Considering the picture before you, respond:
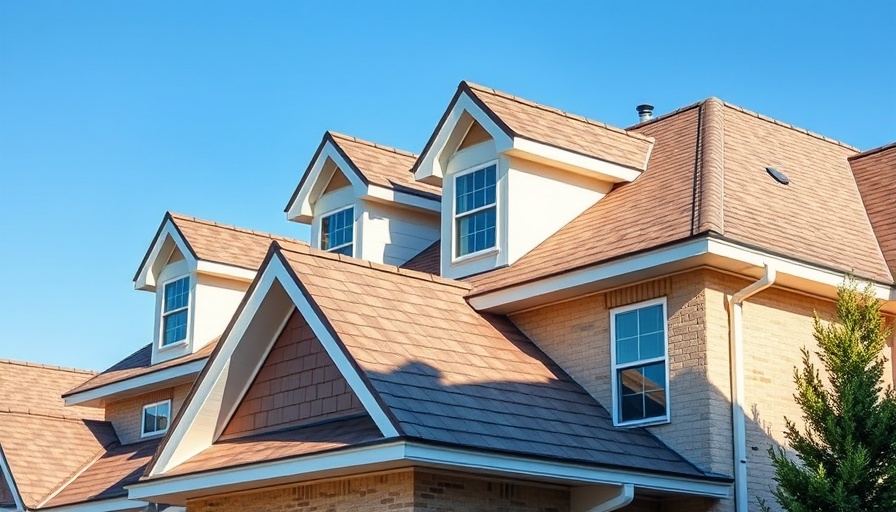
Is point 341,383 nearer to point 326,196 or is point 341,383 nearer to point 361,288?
point 361,288

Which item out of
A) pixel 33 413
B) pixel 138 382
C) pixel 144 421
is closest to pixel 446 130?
pixel 138 382

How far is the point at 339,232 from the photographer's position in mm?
22797

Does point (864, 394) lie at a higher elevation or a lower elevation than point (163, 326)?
lower

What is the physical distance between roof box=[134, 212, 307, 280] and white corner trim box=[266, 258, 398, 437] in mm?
8479

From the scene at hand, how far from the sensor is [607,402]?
16781 mm

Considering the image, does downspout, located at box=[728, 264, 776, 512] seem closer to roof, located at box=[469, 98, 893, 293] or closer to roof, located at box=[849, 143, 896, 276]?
roof, located at box=[469, 98, 893, 293]

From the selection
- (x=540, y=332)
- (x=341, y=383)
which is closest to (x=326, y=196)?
(x=540, y=332)

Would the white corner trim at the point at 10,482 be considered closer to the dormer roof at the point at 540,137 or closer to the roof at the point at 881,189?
the dormer roof at the point at 540,137

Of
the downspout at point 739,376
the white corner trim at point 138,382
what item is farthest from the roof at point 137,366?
the downspout at point 739,376

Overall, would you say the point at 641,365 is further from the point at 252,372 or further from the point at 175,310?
the point at 175,310

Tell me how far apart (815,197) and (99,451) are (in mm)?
14518

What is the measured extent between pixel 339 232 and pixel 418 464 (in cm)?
1004

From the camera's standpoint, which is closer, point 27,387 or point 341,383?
point 341,383

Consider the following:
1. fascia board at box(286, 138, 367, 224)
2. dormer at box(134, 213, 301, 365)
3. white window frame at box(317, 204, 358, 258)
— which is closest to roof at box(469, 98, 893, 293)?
white window frame at box(317, 204, 358, 258)
